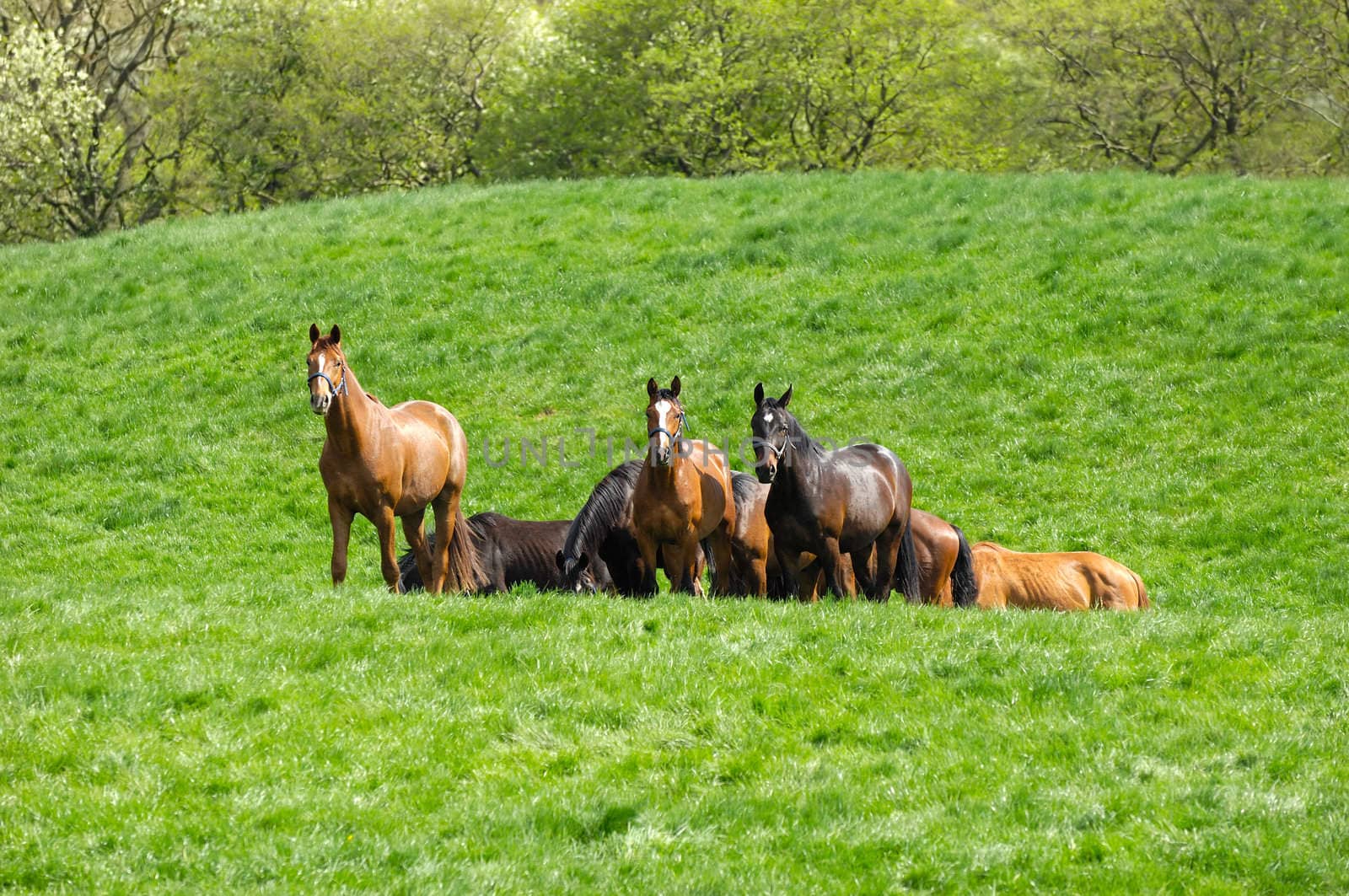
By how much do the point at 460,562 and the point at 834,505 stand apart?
4.07m

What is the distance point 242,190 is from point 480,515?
31.1 meters

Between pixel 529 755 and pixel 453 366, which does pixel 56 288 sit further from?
pixel 529 755

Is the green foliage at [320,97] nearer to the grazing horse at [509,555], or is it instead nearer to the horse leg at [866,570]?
the grazing horse at [509,555]

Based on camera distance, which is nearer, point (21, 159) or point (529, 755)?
point (529, 755)

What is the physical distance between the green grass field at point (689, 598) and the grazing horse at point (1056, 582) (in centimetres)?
86

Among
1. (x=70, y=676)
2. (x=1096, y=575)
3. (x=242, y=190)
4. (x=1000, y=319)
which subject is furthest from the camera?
(x=242, y=190)

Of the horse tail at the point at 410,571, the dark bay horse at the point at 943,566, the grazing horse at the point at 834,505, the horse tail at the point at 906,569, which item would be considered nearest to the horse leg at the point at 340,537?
the horse tail at the point at 410,571

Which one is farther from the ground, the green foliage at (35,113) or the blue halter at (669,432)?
the green foliage at (35,113)

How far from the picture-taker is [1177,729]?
8.43m

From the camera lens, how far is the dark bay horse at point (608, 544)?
43.0 ft

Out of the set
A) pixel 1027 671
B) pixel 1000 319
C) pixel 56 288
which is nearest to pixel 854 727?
pixel 1027 671

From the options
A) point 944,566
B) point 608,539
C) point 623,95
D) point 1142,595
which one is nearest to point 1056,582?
point 1142,595

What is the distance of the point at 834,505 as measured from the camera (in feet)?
39.4

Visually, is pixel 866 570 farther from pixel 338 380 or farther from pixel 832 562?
pixel 338 380
